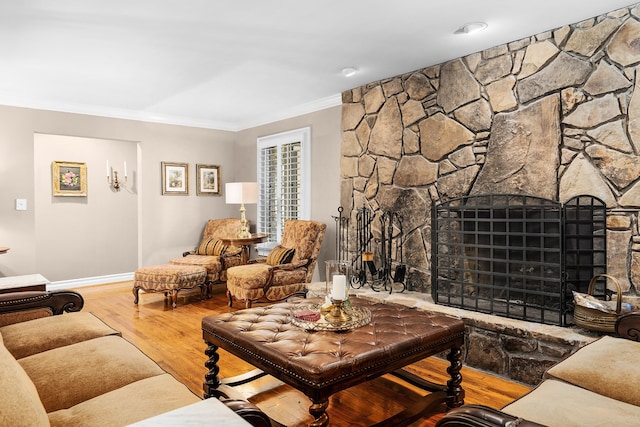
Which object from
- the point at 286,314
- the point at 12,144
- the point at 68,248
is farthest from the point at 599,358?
the point at 68,248

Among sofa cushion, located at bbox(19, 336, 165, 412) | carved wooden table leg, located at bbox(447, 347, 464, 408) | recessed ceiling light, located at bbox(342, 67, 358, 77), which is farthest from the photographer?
recessed ceiling light, located at bbox(342, 67, 358, 77)

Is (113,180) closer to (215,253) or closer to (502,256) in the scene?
(215,253)

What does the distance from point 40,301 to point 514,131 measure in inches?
138

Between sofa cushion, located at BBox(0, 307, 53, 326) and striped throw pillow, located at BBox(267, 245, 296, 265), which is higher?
striped throw pillow, located at BBox(267, 245, 296, 265)

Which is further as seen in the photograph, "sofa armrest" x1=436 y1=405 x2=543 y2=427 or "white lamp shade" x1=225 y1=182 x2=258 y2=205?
"white lamp shade" x1=225 y1=182 x2=258 y2=205

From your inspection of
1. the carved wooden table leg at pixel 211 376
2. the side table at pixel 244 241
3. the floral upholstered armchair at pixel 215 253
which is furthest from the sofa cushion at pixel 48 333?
the floral upholstered armchair at pixel 215 253

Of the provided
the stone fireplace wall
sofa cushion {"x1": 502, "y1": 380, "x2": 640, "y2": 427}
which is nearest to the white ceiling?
the stone fireplace wall

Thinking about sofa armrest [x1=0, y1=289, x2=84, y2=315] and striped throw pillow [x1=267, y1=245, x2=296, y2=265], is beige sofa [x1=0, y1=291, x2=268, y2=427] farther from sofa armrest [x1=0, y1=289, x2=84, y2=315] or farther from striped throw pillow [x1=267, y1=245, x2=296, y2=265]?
striped throw pillow [x1=267, y1=245, x2=296, y2=265]

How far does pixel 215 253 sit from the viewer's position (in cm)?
567

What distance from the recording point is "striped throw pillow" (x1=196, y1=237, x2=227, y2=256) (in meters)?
5.63

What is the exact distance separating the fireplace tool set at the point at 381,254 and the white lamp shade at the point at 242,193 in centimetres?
157

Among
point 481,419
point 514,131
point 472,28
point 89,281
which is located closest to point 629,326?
point 481,419

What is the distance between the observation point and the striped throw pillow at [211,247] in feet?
18.5

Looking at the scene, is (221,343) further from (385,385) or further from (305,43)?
(305,43)
